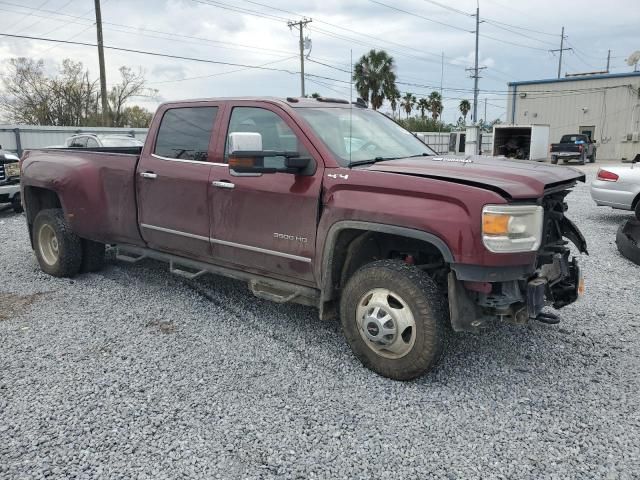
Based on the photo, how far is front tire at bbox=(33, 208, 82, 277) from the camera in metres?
5.84

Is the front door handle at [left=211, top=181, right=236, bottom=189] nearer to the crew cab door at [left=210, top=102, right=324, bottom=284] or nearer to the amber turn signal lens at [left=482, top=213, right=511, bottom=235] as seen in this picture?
the crew cab door at [left=210, top=102, right=324, bottom=284]

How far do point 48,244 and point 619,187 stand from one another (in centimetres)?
914

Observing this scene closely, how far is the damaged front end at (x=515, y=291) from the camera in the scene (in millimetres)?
3299

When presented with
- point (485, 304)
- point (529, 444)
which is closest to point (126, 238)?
point (485, 304)

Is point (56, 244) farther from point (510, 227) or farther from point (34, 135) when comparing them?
point (34, 135)

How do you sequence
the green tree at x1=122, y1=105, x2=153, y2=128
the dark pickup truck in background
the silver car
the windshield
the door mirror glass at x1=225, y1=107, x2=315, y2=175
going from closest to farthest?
the door mirror glass at x1=225, y1=107, x2=315, y2=175, the windshield, the silver car, the dark pickup truck in background, the green tree at x1=122, y1=105, x2=153, y2=128

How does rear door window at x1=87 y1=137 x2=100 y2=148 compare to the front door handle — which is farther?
rear door window at x1=87 y1=137 x2=100 y2=148

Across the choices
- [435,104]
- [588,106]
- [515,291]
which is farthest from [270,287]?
[435,104]

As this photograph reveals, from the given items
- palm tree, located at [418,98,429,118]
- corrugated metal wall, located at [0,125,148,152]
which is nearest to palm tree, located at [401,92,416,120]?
palm tree, located at [418,98,429,118]

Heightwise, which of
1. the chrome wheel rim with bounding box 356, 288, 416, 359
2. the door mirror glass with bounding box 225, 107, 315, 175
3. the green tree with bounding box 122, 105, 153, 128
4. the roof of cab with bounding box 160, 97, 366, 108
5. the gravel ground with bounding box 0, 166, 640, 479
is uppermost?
the green tree with bounding box 122, 105, 153, 128

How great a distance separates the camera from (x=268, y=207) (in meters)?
4.05

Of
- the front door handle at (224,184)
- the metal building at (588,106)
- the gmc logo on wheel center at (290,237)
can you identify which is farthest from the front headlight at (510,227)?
the metal building at (588,106)

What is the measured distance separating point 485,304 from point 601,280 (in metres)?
3.45

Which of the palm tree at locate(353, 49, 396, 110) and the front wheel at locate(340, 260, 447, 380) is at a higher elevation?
the palm tree at locate(353, 49, 396, 110)
